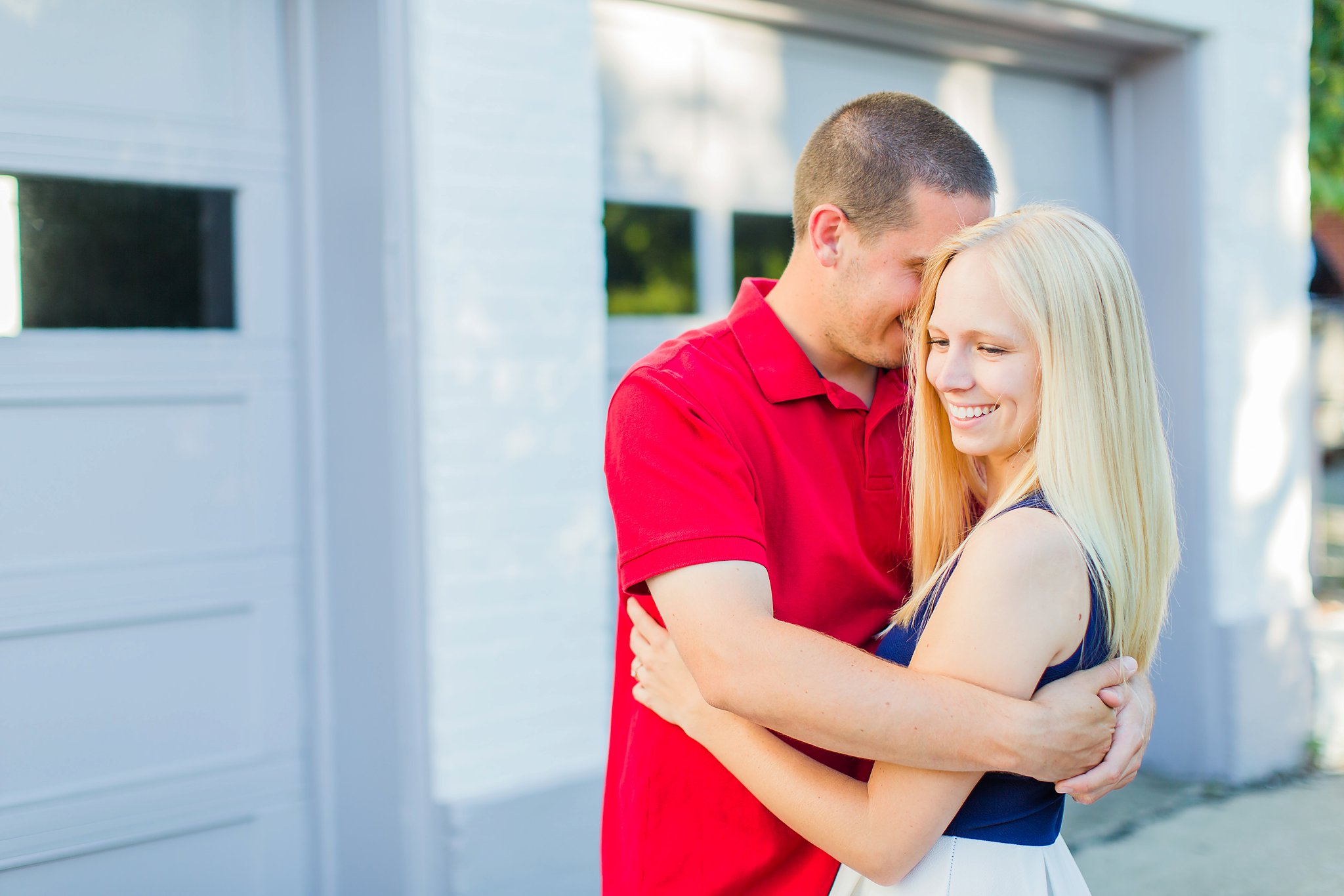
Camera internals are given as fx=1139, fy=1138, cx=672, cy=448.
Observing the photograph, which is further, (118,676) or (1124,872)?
(1124,872)

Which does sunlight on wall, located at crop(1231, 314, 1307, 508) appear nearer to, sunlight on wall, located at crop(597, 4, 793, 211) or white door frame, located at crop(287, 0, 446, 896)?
sunlight on wall, located at crop(597, 4, 793, 211)

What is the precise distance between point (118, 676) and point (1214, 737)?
4.12 metres

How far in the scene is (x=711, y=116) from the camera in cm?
379

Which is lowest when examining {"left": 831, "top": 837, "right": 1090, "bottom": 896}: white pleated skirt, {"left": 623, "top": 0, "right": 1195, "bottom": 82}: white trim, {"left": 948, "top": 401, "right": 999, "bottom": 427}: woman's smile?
{"left": 831, "top": 837, "right": 1090, "bottom": 896}: white pleated skirt

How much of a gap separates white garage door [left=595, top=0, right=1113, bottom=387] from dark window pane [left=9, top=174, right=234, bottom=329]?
1.20 metres

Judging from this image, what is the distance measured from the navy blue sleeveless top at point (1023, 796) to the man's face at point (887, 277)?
1.36 feet

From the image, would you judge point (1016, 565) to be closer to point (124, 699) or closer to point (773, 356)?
point (773, 356)

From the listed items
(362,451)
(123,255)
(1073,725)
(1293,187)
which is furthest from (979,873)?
(1293,187)

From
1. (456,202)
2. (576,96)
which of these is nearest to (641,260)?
(576,96)

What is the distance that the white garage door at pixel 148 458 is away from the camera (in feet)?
8.71

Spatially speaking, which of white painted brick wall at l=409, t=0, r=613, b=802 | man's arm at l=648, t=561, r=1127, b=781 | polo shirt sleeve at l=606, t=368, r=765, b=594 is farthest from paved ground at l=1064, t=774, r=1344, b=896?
polo shirt sleeve at l=606, t=368, r=765, b=594

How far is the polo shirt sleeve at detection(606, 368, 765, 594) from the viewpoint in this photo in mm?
1580

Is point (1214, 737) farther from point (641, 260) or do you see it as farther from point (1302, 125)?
point (641, 260)

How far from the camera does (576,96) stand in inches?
122
